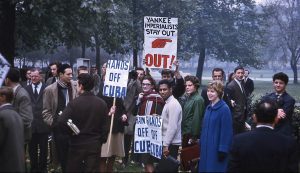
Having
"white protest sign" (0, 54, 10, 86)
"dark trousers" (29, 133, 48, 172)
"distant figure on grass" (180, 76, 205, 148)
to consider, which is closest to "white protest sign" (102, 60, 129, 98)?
"distant figure on grass" (180, 76, 205, 148)

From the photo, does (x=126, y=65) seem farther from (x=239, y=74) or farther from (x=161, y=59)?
(x=239, y=74)

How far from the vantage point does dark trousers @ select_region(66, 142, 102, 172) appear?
700 cm

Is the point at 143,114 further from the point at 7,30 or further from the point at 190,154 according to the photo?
the point at 7,30

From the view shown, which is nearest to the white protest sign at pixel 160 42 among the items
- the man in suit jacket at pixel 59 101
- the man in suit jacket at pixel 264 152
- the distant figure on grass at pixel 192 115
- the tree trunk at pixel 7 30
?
the distant figure on grass at pixel 192 115

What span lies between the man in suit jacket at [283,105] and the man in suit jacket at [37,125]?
13.3ft

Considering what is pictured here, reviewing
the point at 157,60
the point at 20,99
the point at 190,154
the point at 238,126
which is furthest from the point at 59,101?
the point at 238,126

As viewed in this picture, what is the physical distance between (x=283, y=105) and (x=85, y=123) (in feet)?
10.3

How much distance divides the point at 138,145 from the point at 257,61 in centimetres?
4345

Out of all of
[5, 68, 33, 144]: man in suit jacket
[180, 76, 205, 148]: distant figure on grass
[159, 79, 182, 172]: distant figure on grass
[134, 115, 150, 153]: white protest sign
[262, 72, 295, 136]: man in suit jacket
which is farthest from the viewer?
[134, 115, 150, 153]: white protest sign

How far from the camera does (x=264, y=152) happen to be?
16.3 ft

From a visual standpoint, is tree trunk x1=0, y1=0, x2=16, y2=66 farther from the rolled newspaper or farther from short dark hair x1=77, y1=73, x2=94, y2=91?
the rolled newspaper

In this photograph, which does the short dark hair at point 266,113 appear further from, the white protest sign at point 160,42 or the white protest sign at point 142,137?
the white protest sign at point 160,42

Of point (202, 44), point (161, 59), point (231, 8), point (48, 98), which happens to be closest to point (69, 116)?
point (48, 98)

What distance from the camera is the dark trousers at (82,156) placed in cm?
700
